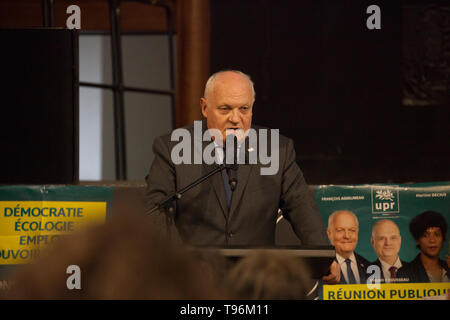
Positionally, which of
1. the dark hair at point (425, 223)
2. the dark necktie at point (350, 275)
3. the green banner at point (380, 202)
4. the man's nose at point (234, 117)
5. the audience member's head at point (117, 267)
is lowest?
the dark necktie at point (350, 275)

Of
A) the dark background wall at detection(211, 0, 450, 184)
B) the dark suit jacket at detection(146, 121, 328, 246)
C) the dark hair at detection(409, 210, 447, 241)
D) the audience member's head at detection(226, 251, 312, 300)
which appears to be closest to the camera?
the audience member's head at detection(226, 251, 312, 300)

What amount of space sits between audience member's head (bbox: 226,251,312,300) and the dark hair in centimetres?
210

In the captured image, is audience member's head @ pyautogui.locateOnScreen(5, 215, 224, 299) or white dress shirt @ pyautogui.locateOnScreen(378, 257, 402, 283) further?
white dress shirt @ pyautogui.locateOnScreen(378, 257, 402, 283)

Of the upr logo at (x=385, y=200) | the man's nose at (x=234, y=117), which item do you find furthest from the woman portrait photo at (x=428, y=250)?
the man's nose at (x=234, y=117)

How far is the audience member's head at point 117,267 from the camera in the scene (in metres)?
0.64

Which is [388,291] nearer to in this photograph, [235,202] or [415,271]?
[415,271]

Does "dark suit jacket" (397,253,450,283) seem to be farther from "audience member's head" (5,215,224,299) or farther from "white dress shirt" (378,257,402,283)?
"audience member's head" (5,215,224,299)

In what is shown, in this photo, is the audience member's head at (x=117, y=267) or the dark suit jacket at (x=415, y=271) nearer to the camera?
the audience member's head at (x=117, y=267)

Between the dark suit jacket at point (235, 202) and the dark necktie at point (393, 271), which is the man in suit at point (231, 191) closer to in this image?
the dark suit jacket at point (235, 202)

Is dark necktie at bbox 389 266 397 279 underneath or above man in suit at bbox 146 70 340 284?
underneath

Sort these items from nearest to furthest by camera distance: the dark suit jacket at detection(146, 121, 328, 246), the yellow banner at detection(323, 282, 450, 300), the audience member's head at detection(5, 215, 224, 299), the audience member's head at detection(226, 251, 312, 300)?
the audience member's head at detection(5, 215, 224, 299) < the audience member's head at detection(226, 251, 312, 300) < the dark suit jacket at detection(146, 121, 328, 246) < the yellow banner at detection(323, 282, 450, 300)

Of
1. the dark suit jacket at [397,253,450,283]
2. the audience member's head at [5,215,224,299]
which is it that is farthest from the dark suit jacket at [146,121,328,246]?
the audience member's head at [5,215,224,299]

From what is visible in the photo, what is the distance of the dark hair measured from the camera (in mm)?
3096

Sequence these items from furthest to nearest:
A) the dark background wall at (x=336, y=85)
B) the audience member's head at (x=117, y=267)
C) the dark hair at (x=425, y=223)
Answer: the dark background wall at (x=336, y=85)
the dark hair at (x=425, y=223)
the audience member's head at (x=117, y=267)
